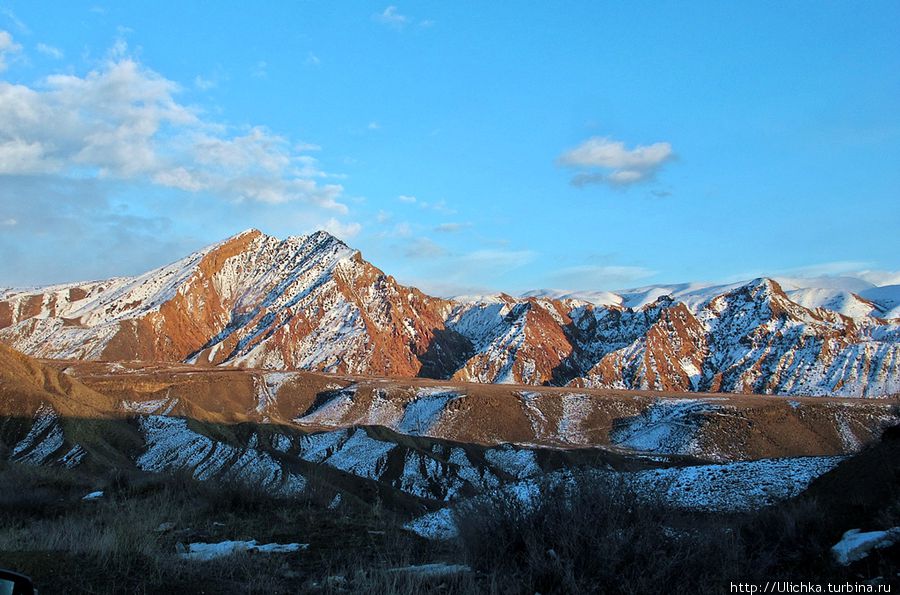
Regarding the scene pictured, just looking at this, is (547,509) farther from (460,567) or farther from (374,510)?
(374,510)

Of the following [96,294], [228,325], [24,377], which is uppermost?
[96,294]

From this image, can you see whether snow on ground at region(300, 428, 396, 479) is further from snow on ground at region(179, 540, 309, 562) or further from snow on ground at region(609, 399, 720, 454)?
snow on ground at region(179, 540, 309, 562)

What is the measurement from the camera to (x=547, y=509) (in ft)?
21.7

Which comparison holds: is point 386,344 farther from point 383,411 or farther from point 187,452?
point 187,452

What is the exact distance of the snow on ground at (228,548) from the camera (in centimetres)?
723

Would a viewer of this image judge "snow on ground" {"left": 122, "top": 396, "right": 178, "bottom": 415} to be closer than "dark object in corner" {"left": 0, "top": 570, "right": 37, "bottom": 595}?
No

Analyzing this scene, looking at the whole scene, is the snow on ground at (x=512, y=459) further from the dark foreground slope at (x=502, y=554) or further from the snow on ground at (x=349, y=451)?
the dark foreground slope at (x=502, y=554)

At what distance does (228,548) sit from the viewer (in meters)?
8.08

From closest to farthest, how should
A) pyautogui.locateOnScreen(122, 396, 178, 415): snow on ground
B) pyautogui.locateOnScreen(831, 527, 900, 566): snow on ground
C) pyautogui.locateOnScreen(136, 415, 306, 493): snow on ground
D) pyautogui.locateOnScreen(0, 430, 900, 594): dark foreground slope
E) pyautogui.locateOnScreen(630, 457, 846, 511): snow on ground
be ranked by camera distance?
pyautogui.locateOnScreen(0, 430, 900, 594): dark foreground slope
pyautogui.locateOnScreen(831, 527, 900, 566): snow on ground
pyautogui.locateOnScreen(630, 457, 846, 511): snow on ground
pyautogui.locateOnScreen(136, 415, 306, 493): snow on ground
pyautogui.locateOnScreen(122, 396, 178, 415): snow on ground

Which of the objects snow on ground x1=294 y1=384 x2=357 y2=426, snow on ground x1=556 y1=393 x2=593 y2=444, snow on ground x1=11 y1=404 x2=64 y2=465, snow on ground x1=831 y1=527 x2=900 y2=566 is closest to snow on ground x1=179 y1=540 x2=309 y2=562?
snow on ground x1=831 y1=527 x2=900 y2=566

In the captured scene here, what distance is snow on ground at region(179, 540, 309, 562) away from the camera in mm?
7233

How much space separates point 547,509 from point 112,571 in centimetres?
400

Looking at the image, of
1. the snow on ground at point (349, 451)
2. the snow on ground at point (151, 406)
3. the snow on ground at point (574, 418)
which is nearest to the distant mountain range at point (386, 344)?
the snow on ground at point (574, 418)

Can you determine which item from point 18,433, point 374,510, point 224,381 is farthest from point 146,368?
point 374,510
